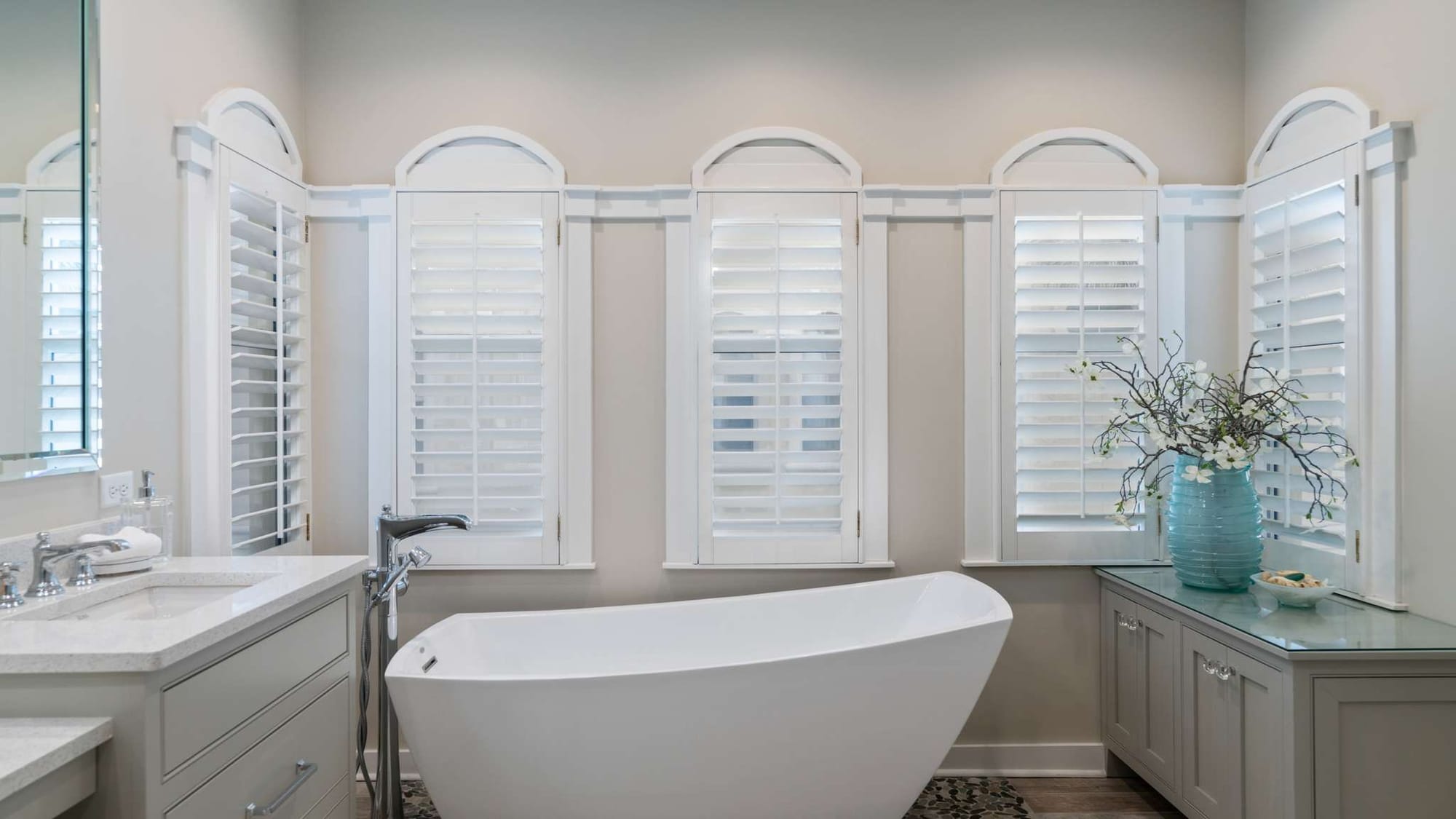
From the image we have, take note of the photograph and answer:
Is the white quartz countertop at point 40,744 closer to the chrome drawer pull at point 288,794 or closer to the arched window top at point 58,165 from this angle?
the chrome drawer pull at point 288,794

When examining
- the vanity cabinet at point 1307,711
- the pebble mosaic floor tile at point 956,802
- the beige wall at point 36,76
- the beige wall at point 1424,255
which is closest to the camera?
the beige wall at point 36,76

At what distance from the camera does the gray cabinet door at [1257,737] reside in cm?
187

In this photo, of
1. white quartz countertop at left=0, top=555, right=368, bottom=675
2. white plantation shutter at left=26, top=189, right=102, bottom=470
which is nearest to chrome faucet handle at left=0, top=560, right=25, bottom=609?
white quartz countertop at left=0, top=555, right=368, bottom=675

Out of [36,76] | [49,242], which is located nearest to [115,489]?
[49,242]

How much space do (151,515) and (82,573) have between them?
1.18 ft

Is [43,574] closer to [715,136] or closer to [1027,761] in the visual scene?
[715,136]

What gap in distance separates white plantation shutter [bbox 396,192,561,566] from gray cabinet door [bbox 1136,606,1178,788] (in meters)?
2.02

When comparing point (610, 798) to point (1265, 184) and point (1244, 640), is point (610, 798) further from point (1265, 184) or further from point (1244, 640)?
point (1265, 184)

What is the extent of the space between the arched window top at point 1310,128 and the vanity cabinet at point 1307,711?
1438mm

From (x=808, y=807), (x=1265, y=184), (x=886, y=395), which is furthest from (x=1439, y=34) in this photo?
(x=808, y=807)

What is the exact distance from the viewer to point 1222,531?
2.34 meters

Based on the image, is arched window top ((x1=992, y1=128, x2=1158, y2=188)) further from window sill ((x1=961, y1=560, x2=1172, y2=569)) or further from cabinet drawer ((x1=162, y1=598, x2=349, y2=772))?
cabinet drawer ((x1=162, y1=598, x2=349, y2=772))

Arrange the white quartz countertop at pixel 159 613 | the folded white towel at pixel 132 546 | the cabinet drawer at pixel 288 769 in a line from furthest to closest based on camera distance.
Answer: the folded white towel at pixel 132 546, the cabinet drawer at pixel 288 769, the white quartz countertop at pixel 159 613

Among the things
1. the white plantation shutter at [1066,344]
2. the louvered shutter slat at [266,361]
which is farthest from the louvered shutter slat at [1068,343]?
the louvered shutter slat at [266,361]
